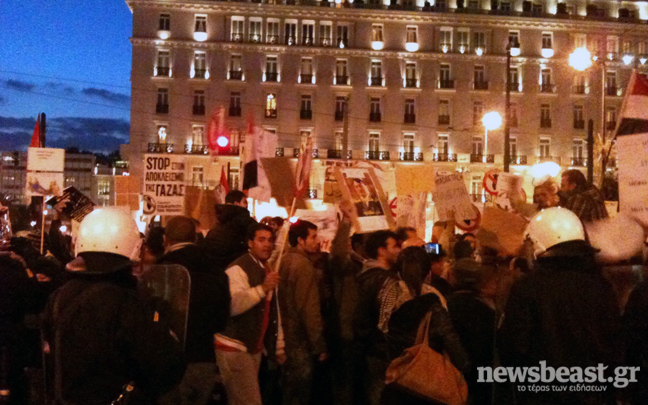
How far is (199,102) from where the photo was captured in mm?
50156

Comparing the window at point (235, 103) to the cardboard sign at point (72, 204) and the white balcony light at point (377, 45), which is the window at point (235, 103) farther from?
the cardboard sign at point (72, 204)

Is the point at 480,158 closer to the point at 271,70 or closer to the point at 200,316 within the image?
the point at 271,70

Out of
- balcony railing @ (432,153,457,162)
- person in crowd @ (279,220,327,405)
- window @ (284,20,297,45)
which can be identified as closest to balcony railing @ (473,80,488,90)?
balcony railing @ (432,153,457,162)

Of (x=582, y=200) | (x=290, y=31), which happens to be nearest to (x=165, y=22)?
(x=290, y=31)

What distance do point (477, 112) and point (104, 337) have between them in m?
51.6

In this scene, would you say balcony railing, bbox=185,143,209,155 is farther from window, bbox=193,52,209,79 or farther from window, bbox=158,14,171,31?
window, bbox=158,14,171,31

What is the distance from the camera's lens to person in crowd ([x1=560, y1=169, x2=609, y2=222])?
6191 millimetres

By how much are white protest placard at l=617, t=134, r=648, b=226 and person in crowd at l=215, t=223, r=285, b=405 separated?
272cm

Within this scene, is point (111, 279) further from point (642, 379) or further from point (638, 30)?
point (638, 30)

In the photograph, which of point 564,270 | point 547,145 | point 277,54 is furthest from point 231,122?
point 564,270

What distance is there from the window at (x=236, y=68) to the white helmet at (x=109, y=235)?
48.3 m

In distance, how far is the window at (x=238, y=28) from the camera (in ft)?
167

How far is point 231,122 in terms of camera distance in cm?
4984

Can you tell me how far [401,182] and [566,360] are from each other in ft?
29.5
